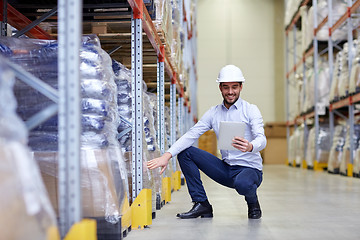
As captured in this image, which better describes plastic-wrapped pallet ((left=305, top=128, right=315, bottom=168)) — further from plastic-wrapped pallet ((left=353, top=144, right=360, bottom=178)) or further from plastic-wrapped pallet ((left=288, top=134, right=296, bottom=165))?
plastic-wrapped pallet ((left=353, top=144, right=360, bottom=178))

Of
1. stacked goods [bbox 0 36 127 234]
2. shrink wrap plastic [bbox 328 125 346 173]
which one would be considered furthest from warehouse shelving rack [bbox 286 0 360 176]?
stacked goods [bbox 0 36 127 234]

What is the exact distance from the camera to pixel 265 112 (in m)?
18.9

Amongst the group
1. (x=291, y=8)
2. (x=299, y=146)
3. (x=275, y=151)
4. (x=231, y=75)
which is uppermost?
(x=291, y=8)

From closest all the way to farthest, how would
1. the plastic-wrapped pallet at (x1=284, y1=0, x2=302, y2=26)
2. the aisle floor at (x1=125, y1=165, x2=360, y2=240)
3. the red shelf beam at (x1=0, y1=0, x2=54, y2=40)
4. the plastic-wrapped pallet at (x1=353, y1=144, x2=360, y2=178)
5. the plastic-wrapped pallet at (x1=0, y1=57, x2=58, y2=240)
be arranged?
the plastic-wrapped pallet at (x1=0, y1=57, x2=58, y2=240) < the aisle floor at (x1=125, y1=165, x2=360, y2=240) < the red shelf beam at (x1=0, y1=0, x2=54, y2=40) < the plastic-wrapped pallet at (x1=353, y1=144, x2=360, y2=178) < the plastic-wrapped pallet at (x1=284, y1=0, x2=302, y2=26)

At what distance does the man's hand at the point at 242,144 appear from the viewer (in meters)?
3.59

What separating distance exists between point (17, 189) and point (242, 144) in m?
2.16

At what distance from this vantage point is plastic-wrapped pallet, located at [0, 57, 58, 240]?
66.1 inches

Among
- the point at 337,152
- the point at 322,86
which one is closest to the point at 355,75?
the point at 337,152

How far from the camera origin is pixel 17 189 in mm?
1696

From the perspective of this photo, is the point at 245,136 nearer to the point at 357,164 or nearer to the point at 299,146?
the point at 357,164

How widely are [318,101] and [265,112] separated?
22.0 feet

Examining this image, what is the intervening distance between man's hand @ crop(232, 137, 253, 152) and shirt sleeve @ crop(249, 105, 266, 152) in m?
0.08

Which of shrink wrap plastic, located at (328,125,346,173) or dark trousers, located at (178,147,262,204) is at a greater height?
dark trousers, located at (178,147,262,204)

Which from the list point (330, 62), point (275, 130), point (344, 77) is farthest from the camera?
point (275, 130)
